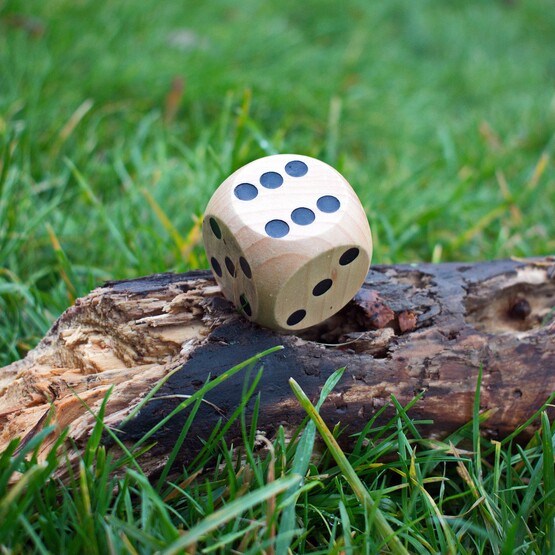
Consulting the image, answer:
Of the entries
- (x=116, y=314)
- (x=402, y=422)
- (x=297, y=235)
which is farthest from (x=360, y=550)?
(x=116, y=314)

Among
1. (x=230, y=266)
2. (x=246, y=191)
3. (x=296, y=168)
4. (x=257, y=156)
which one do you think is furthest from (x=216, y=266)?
(x=257, y=156)

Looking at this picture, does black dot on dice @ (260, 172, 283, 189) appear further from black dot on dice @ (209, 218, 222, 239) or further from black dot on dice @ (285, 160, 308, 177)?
black dot on dice @ (209, 218, 222, 239)

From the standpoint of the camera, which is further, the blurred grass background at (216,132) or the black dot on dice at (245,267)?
the blurred grass background at (216,132)

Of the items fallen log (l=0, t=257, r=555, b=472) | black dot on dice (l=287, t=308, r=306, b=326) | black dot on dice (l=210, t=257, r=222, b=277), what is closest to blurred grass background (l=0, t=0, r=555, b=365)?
fallen log (l=0, t=257, r=555, b=472)

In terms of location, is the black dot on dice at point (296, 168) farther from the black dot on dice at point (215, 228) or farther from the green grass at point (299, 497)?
the green grass at point (299, 497)

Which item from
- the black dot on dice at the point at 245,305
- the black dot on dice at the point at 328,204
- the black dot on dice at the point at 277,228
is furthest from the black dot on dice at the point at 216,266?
the black dot on dice at the point at 328,204

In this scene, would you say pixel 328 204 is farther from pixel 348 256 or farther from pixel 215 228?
pixel 215 228
